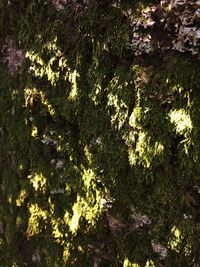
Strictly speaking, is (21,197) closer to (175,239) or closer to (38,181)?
(38,181)

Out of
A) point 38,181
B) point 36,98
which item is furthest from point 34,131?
point 38,181

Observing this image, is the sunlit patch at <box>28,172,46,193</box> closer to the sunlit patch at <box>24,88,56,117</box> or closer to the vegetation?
the vegetation

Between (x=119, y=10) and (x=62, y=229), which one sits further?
(x=62, y=229)

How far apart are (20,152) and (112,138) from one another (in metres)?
1.00

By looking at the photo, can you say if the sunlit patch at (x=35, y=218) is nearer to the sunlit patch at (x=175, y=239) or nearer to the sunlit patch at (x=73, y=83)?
the sunlit patch at (x=73, y=83)

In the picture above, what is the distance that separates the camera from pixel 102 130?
2.67 metres

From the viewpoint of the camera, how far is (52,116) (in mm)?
2990

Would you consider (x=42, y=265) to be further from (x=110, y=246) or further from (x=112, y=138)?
(x=112, y=138)

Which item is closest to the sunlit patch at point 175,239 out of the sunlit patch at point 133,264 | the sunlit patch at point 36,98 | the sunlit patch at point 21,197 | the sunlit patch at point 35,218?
the sunlit patch at point 133,264

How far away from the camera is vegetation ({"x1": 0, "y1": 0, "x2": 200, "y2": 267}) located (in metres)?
2.35

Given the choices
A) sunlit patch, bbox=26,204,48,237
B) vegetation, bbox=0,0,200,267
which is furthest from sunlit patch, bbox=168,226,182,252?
sunlit patch, bbox=26,204,48,237

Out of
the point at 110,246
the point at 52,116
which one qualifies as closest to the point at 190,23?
the point at 52,116

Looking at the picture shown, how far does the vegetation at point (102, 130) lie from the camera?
92.4 inches

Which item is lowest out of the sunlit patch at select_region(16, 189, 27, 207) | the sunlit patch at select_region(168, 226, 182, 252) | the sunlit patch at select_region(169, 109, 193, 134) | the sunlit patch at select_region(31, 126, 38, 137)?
the sunlit patch at select_region(168, 226, 182, 252)
